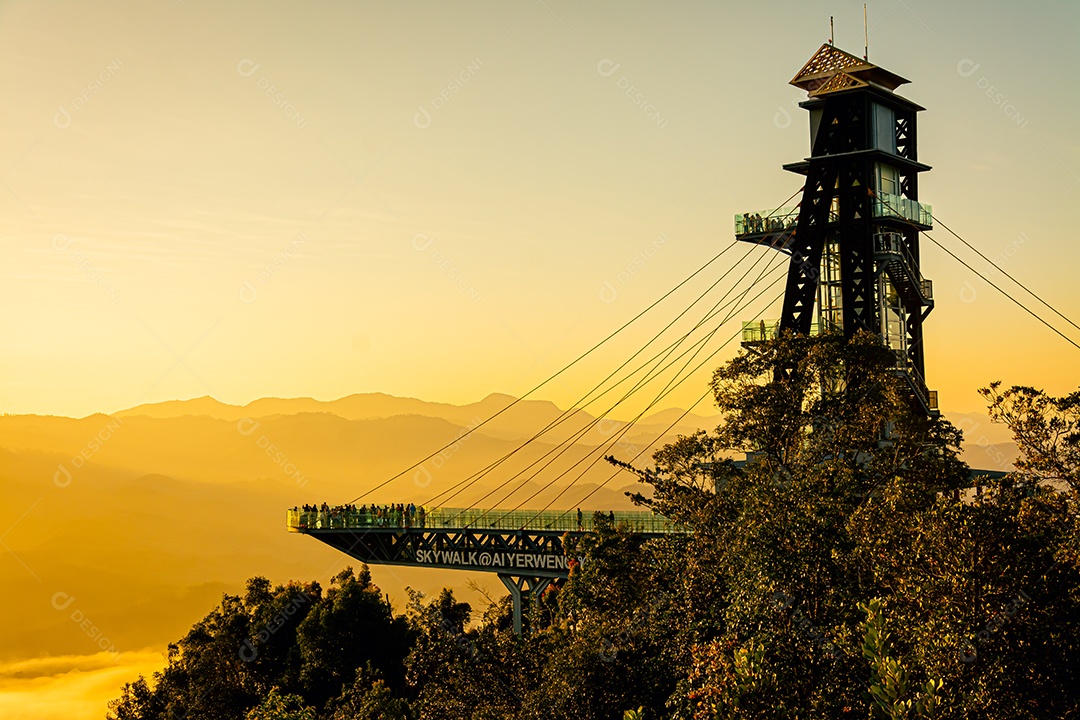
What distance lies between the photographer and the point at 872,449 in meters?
35.5

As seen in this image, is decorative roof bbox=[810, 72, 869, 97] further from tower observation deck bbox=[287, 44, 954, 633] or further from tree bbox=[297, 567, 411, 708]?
tree bbox=[297, 567, 411, 708]

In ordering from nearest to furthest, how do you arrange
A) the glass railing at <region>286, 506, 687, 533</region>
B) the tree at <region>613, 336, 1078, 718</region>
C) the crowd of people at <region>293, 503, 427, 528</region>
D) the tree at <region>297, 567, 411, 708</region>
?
the tree at <region>613, 336, 1078, 718</region>, the tree at <region>297, 567, 411, 708</region>, the glass railing at <region>286, 506, 687, 533</region>, the crowd of people at <region>293, 503, 427, 528</region>

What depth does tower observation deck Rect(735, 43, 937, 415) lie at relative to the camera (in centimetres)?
5175

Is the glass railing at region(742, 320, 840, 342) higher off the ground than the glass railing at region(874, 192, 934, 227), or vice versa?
the glass railing at region(874, 192, 934, 227)

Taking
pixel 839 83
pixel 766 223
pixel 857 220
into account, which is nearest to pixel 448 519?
pixel 766 223

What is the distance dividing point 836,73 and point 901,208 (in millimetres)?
6981

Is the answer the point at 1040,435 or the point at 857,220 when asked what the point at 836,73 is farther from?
the point at 1040,435

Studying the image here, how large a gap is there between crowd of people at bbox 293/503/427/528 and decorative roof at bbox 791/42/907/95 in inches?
1125

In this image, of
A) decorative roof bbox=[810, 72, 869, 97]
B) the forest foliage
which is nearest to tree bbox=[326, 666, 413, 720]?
the forest foliage

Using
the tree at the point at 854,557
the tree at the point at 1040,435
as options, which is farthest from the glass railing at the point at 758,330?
the tree at the point at 1040,435

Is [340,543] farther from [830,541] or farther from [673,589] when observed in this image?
[830,541]

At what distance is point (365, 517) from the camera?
6309 centimetres

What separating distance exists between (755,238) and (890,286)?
22.5 ft

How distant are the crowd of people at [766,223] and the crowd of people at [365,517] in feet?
72.4
